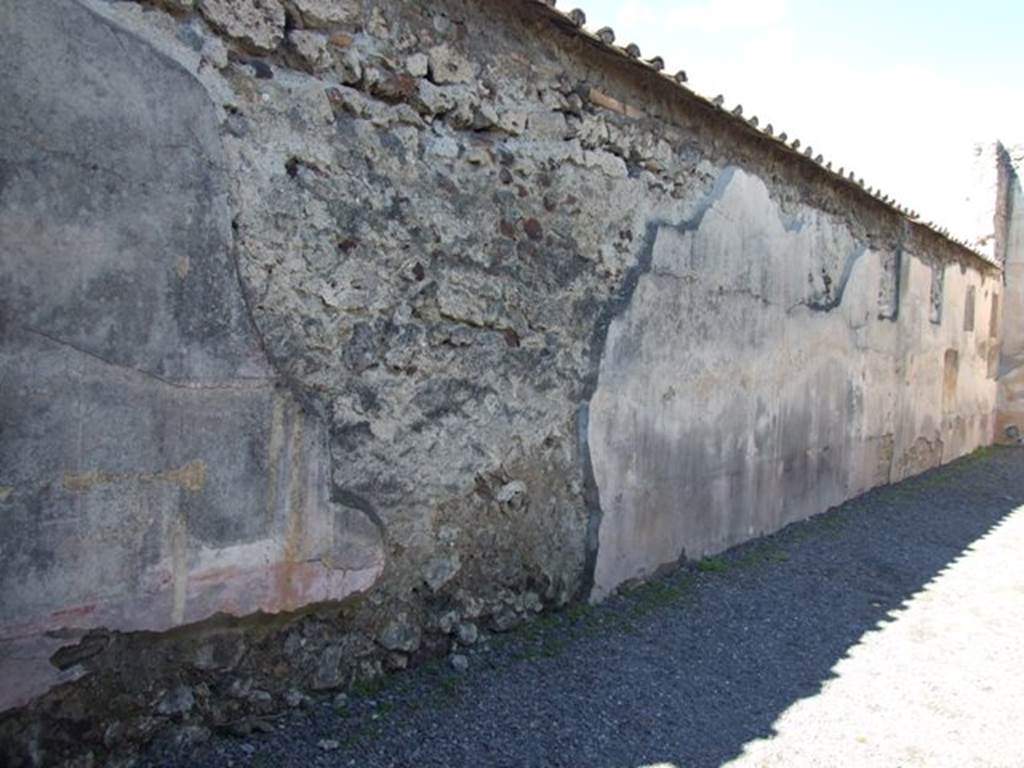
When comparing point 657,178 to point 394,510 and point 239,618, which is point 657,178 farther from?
point 239,618

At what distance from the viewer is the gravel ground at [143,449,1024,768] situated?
2.53 meters

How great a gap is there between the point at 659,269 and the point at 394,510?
6.51ft

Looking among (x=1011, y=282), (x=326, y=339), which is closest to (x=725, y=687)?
(x=326, y=339)

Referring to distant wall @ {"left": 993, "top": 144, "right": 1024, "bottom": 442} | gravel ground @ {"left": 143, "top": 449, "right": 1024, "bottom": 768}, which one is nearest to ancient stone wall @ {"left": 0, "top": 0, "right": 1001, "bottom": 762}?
gravel ground @ {"left": 143, "top": 449, "right": 1024, "bottom": 768}

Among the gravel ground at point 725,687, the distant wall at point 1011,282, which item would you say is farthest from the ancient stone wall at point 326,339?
the distant wall at point 1011,282

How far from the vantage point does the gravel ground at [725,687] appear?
8.30ft

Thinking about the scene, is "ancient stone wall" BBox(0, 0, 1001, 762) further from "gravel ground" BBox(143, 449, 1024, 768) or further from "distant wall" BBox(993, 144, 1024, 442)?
"distant wall" BBox(993, 144, 1024, 442)

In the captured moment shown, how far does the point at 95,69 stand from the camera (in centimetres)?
213

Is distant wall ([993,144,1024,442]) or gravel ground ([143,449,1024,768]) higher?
distant wall ([993,144,1024,442])

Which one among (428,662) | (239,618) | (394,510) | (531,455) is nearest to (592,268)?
(531,455)

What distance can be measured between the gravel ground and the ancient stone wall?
18cm

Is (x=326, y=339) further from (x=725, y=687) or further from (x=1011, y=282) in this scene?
(x=1011, y=282)

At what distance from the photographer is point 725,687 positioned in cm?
311

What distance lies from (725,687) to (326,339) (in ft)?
6.40
